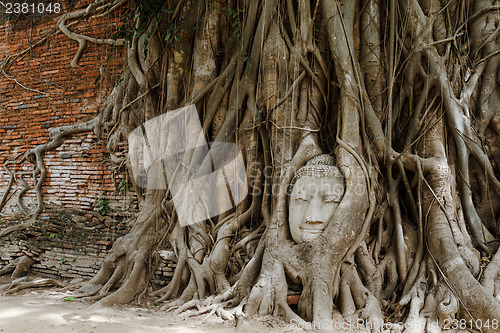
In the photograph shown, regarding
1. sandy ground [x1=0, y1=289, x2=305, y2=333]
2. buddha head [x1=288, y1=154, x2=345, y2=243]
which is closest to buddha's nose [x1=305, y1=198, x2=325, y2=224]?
buddha head [x1=288, y1=154, x2=345, y2=243]

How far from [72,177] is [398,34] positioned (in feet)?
13.8

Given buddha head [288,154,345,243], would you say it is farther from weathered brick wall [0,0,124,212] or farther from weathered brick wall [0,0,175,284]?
weathered brick wall [0,0,124,212]

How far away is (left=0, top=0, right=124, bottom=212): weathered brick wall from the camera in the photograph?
4.78 meters

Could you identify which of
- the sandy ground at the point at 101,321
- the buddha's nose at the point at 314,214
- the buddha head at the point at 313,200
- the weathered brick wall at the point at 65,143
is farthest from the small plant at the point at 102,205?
the buddha's nose at the point at 314,214

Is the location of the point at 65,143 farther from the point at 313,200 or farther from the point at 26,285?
the point at 313,200

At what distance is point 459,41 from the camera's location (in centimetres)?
356

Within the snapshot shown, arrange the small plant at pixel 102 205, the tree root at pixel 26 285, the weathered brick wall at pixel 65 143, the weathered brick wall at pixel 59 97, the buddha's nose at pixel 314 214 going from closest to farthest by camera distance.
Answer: the buddha's nose at pixel 314 214 → the tree root at pixel 26 285 → the weathered brick wall at pixel 65 143 → the small plant at pixel 102 205 → the weathered brick wall at pixel 59 97

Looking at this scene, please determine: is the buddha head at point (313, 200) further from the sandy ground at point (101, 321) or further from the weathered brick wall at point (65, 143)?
the weathered brick wall at point (65, 143)

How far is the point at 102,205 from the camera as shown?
4559 millimetres

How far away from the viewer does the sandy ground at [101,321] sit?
2.55m

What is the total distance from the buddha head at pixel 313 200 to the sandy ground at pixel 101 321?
750mm

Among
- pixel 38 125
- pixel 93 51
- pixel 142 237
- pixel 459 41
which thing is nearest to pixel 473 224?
pixel 459 41

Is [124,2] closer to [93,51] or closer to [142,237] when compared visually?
[93,51]

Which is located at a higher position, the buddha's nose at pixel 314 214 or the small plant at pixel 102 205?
the buddha's nose at pixel 314 214
